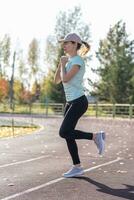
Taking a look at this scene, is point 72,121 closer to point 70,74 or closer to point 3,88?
point 70,74

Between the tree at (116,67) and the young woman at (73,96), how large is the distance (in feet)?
145

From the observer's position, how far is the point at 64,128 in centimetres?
798

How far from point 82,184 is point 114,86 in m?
46.8

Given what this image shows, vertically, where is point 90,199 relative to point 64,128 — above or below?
below

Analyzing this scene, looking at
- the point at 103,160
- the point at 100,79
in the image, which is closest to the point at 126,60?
the point at 100,79

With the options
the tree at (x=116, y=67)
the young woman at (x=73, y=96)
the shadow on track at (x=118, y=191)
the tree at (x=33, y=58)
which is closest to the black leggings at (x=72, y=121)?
the young woman at (x=73, y=96)

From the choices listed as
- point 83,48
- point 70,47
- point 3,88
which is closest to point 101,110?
point 3,88

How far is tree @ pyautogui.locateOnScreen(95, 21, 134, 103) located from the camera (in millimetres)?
52812

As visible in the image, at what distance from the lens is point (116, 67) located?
172 feet

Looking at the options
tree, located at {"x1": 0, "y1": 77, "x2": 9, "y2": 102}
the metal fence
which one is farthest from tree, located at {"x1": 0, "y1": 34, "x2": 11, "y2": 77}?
the metal fence

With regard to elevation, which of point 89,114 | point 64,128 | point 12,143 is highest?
point 64,128

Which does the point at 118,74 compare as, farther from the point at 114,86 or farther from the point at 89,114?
the point at 89,114

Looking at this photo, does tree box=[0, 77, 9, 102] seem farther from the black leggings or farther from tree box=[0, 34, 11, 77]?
the black leggings

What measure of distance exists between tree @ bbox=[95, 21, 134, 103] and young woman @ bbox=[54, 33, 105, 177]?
44084 millimetres
